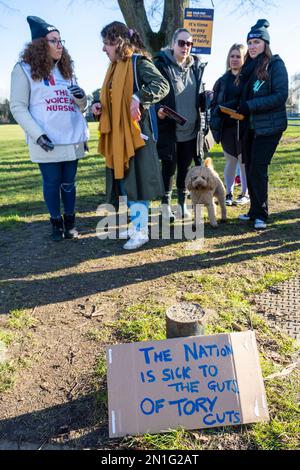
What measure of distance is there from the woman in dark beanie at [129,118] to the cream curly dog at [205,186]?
687 millimetres

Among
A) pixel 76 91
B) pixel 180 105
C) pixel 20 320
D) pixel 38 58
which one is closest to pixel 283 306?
pixel 20 320

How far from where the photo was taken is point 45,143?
149 inches

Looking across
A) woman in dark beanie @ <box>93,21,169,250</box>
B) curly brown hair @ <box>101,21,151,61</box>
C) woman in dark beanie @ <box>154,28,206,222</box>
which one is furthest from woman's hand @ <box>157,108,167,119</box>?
curly brown hair @ <box>101,21,151,61</box>

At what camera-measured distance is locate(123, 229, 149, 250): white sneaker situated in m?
4.36

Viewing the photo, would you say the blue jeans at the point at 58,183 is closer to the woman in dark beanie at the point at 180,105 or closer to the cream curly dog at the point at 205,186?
the woman in dark beanie at the point at 180,105

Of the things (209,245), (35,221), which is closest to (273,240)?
(209,245)

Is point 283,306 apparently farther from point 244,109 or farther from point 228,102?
point 228,102

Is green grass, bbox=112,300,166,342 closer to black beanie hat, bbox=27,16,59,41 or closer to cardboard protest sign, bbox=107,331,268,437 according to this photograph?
cardboard protest sign, bbox=107,331,268,437

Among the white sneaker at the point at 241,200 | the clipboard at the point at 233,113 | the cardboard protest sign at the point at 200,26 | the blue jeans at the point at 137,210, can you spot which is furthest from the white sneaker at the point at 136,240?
the cardboard protest sign at the point at 200,26

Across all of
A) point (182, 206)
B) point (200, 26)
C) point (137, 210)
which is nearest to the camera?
point (137, 210)

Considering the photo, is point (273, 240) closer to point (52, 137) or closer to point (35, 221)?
point (52, 137)

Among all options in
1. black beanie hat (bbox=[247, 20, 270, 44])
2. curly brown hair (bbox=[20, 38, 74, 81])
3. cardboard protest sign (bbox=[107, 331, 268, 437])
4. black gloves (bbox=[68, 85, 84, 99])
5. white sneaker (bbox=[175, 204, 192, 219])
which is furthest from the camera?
white sneaker (bbox=[175, 204, 192, 219])

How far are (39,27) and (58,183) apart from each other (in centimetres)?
153

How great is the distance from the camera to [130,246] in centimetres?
436
